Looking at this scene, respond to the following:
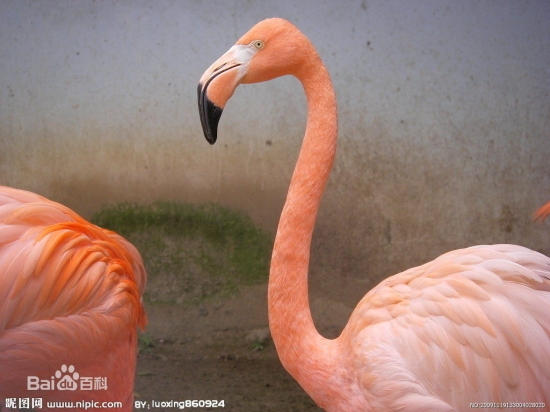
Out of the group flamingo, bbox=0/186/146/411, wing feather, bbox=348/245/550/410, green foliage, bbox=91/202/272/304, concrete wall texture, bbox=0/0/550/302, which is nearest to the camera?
wing feather, bbox=348/245/550/410

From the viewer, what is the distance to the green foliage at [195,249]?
8.54 ft

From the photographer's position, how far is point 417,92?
254 centimetres

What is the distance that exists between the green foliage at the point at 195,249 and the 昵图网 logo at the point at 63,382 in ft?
4.17

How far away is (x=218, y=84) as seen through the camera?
3.99 ft

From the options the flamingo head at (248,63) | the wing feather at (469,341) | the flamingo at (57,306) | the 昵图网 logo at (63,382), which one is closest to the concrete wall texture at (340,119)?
the flamingo at (57,306)

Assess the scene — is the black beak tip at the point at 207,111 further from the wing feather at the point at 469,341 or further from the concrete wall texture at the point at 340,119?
the concrete wall texture at the point at 340,119

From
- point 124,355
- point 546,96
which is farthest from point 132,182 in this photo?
point 546,96

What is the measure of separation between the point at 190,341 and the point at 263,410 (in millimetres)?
614

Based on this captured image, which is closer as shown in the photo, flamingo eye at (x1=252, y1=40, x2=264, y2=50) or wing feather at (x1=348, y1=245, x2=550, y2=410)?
wing feather at (x1=348, y1=245, x2=550, y2=410)

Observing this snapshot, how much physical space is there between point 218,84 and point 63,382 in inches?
33.4

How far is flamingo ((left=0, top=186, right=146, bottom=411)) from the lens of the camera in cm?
125

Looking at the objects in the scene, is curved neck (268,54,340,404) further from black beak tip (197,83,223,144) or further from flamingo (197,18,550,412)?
black beak tip (197,83,223,144)

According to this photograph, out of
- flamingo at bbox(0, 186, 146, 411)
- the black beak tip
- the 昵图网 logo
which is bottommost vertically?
the 昵图网 logo

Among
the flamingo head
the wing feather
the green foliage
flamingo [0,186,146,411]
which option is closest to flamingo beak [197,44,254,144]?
the flamingo head
